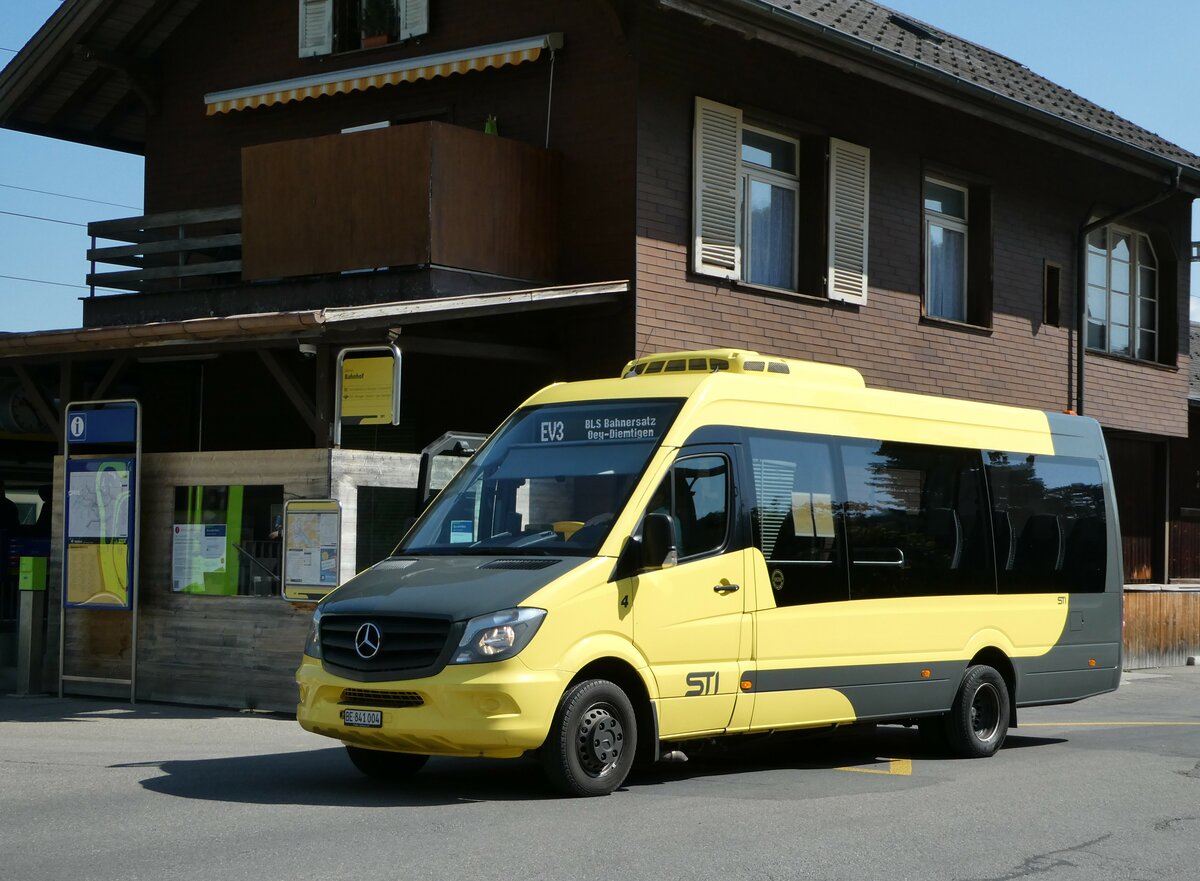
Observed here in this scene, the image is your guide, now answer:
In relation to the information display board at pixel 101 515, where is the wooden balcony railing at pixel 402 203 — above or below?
above

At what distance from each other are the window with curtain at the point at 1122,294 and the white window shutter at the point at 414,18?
10.7 metres

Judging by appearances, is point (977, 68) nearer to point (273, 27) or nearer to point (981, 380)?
point (981, 380)

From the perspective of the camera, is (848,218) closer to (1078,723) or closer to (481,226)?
(481,226)

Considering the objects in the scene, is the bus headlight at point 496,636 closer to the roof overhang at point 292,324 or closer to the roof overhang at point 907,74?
the roof overhang at point 292,324

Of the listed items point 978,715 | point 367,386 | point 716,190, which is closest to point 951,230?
point 716,190

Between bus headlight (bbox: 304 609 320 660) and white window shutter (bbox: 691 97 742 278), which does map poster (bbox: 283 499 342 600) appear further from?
white window shutter (bbox: 691 97 742 278)

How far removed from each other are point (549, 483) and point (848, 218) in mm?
10170

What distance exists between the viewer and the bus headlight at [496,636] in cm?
914

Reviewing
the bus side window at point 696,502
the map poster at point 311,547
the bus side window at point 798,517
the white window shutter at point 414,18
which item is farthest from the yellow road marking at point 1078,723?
the white window shutter at point 414,18

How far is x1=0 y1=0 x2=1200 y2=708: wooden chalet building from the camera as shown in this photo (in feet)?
51.2

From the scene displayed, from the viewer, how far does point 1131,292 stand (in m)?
25.3

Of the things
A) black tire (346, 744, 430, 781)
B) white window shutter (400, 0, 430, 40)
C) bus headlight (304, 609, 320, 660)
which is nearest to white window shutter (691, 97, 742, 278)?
white window shutter (400, 0, 430, 40)

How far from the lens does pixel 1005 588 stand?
13.1m

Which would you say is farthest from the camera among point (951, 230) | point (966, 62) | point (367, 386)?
point (966, 62)
